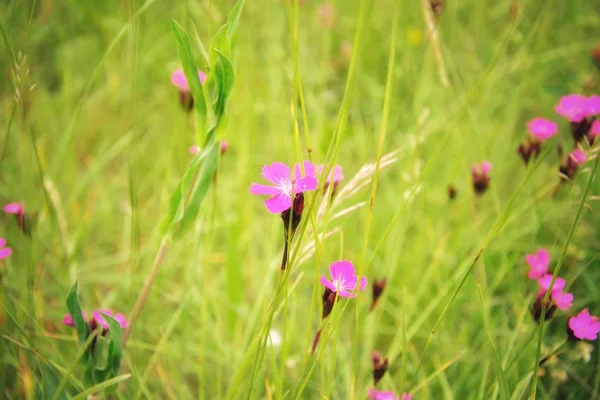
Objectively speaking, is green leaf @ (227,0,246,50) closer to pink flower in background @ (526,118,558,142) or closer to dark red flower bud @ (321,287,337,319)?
dark red flower bud @ (321,287,337,319)

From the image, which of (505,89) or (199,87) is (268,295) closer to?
(199,87)

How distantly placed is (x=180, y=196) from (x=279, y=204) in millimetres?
217

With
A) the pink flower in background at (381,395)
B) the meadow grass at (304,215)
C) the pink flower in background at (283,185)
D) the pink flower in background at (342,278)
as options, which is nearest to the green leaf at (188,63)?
the meadow grass at (304,215)

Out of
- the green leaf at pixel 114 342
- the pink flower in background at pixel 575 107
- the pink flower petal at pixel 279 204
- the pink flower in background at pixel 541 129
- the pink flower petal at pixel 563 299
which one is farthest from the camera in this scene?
the pink flower in background at pixel 541 129

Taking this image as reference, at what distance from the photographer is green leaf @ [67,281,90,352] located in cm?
66

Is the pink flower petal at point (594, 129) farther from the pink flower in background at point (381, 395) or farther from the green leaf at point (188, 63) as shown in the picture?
the green leaf at point (188, 63)

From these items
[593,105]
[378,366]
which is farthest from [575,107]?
[378,366]

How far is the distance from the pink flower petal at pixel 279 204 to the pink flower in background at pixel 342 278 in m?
0.12

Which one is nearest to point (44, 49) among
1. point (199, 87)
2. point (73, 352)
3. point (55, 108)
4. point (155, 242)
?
point (55, 108)

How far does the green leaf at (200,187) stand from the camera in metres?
Result: 0.71

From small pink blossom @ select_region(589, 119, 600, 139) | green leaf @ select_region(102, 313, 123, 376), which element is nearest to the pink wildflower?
small pink blossom @ select_region(589, 119, 600, 139)

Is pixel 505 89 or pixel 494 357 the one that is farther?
pixel 505 89

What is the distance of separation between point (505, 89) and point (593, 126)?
969 mm

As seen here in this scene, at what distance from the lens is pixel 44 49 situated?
2.04m
